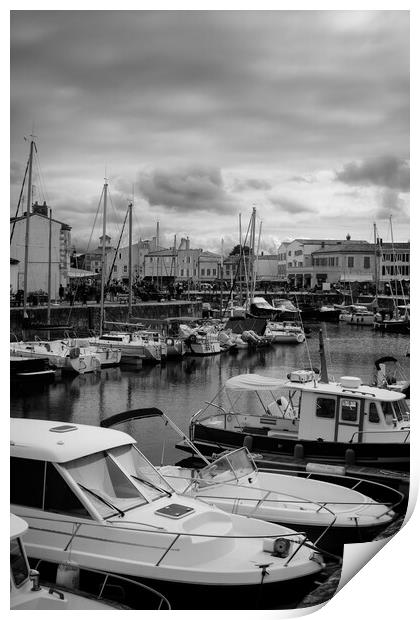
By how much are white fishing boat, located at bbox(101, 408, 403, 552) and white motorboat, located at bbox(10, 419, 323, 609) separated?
802 millimetres

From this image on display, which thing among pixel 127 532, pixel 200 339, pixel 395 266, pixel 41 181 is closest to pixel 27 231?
pixel 41 181

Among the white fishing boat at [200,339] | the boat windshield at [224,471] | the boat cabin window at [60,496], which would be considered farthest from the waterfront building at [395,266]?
the white fishing boat at [200,339]

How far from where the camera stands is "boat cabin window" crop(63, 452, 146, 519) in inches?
144

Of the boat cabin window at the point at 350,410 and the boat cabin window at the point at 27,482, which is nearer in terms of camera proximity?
the boat cabin window at the point at 27,482

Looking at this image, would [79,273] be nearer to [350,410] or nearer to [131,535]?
[131,535]

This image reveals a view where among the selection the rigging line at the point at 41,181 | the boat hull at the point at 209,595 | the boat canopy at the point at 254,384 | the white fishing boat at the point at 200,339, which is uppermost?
the rigging line at the point at 41,181

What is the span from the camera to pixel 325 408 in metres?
6.26

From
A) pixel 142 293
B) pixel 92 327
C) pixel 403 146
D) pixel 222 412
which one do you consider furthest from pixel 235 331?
pixel 403 146

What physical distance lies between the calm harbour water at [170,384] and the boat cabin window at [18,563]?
111cm

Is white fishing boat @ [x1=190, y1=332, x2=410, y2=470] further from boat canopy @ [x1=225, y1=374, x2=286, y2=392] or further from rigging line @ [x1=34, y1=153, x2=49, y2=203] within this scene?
rigging line @ [x1=34, y1=153, x2=49, y2=203]

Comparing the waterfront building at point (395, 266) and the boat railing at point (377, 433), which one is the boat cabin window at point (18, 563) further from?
the boat railing at point (377, 433)

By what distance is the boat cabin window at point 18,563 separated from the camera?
10.1 feet

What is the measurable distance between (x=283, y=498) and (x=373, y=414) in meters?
1.56

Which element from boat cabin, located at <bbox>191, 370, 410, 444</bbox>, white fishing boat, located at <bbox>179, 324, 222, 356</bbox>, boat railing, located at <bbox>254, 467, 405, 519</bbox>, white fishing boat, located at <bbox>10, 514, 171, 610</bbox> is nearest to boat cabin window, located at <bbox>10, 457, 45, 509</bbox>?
white fishing boat, located at <bbox>10, 514, 171, 610</bbox>
